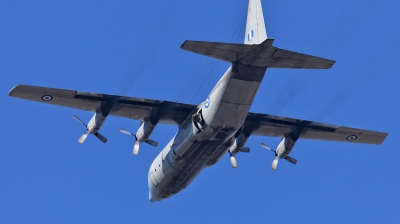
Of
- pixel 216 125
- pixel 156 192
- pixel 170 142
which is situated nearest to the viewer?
pixel 216 125

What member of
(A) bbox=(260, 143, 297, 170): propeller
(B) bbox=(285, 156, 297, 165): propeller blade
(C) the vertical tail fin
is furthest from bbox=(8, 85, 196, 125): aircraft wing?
(B) bbox=(285, 156, 297, 165): propeller blade

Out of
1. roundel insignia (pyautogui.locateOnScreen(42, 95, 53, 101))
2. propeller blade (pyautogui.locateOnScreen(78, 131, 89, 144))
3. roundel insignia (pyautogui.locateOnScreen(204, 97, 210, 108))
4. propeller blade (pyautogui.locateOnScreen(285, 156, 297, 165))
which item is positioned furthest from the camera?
propeller blade (pyautogui.locateOnScreen(285, 156, 297, 165))

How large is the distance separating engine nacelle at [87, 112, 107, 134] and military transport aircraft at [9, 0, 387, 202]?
0.05 metres

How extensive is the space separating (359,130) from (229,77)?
1107 cm

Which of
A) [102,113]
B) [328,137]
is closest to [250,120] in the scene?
[328,137]

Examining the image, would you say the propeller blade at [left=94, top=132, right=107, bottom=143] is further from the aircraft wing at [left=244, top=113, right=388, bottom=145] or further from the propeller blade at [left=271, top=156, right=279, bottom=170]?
the propeller blade at [left=271, top=156, right=279, bottom=170]

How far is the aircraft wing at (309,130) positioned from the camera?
3597 centimetres

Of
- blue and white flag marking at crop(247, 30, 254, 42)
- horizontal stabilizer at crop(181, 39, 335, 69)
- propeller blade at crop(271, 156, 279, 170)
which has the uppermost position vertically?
blue and white flag marking at crop(247, 30, 254, 42)

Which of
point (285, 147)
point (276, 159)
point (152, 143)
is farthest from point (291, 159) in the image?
point (152, 143)

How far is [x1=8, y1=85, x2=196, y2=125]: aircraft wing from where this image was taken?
105 ft

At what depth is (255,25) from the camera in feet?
105

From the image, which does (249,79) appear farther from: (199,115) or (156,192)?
(156,192)

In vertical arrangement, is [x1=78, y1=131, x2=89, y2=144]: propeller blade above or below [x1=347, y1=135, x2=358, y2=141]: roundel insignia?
below

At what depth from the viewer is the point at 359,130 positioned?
37.2 meters
